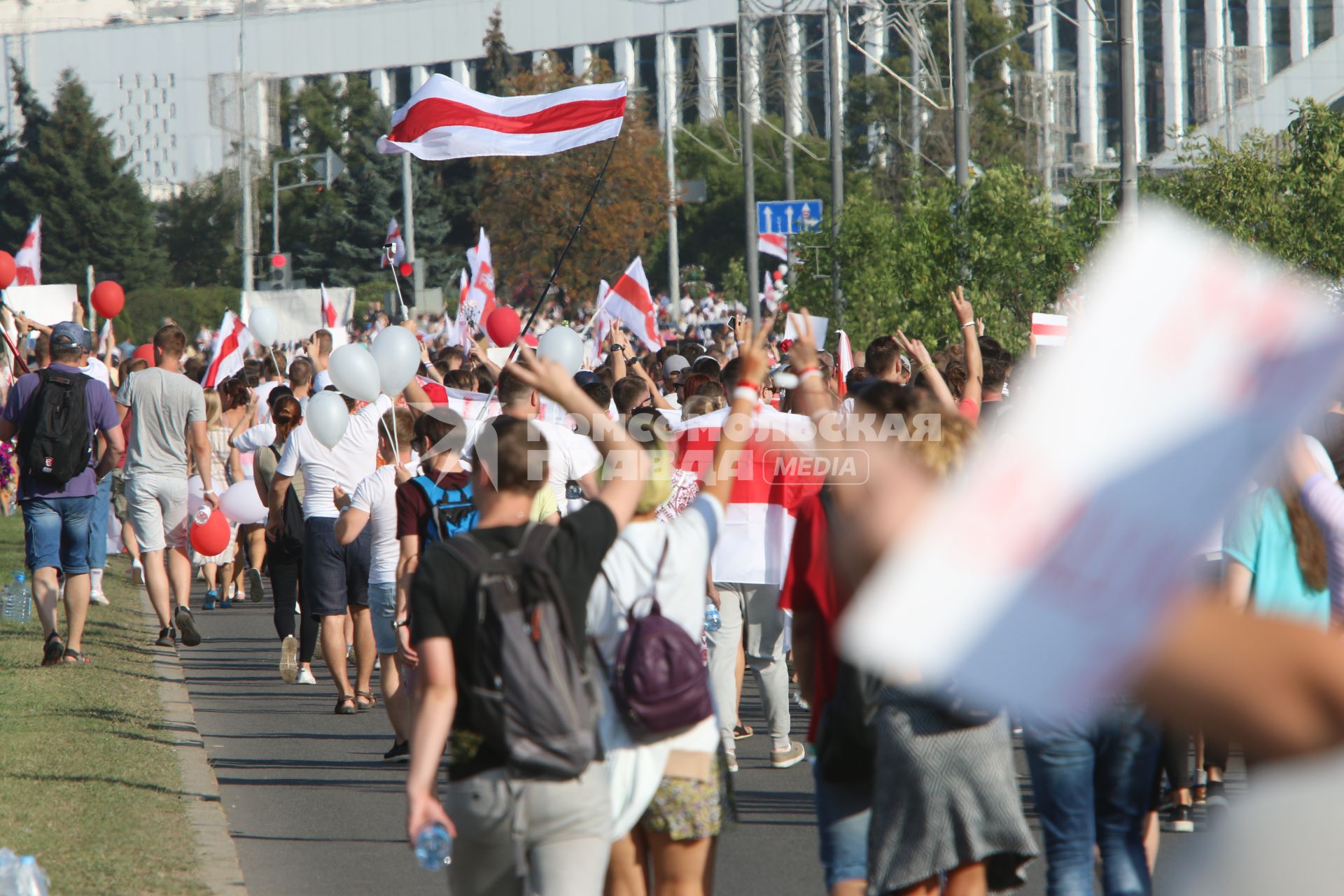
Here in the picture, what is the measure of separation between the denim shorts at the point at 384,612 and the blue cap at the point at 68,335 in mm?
3322

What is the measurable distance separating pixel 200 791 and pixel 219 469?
7.74 metres

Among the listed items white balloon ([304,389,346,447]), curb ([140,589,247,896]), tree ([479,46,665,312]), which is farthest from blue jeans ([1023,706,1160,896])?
tree ([479,46,665,312])

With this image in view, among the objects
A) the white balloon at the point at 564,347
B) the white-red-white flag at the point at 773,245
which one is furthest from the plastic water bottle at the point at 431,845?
the white-red-white flag at the point at 773,245

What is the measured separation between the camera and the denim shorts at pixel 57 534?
34.4 feet

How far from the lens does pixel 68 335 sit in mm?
10602

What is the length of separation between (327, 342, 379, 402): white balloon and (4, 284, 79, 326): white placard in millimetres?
10104

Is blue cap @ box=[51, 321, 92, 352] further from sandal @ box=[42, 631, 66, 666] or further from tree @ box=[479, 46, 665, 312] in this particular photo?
tree @ box=[479, 46, 665, 312]

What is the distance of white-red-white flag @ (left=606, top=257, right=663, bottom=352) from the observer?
19.1m

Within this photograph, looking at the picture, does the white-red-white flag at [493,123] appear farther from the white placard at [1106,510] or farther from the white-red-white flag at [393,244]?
the white placard at [1106,510]

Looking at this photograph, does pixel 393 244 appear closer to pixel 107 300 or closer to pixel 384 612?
pixel 107 300

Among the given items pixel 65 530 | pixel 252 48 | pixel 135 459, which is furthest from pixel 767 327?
pixel 252 48

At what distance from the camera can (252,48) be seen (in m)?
97.7

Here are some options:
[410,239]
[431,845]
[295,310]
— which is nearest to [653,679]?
[431,845]

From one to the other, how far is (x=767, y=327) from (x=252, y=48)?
98.3 meters
